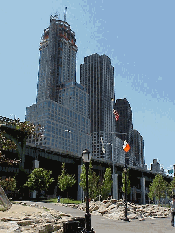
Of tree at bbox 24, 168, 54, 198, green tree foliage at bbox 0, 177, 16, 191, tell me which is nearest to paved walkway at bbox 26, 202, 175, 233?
green tree foliage at bbox 0, 177, 16, 191

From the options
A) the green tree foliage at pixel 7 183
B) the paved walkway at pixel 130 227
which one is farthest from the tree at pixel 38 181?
the paved walkway at pixel 130 227

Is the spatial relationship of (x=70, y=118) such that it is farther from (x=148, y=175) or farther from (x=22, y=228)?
(x=22, y=228)

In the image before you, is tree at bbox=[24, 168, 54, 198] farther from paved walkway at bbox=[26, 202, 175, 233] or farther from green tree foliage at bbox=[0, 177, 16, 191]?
paved walkway at bbox=[26, 202, 175, 233]

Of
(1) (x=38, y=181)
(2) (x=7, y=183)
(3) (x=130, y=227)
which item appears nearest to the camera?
(3) (x=130, y=227)

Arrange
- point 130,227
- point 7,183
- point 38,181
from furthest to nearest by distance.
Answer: point 38,181 < point 7,183 < point 130,227

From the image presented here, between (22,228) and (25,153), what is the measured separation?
169 ft

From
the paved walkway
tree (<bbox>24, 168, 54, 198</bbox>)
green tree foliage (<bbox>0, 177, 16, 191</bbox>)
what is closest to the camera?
the paved walkway

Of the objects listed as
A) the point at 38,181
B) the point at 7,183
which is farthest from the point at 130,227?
the point at 38,181

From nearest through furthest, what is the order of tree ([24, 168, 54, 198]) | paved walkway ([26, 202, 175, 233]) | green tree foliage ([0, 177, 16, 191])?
1. paved walkway ([26, 202, 175, 233])
2. green tree foliage ([0, 177, 16, 191])
3. tree ([24, 168, 54, 198])

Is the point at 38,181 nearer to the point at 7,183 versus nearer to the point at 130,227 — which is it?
the point at 7,183

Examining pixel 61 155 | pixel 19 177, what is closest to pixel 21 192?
pixel 19 177

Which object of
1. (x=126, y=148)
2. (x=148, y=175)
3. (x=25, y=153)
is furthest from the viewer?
(x=148, y=175)

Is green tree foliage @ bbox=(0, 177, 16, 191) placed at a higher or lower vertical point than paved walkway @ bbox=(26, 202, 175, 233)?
higher

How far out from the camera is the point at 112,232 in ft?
51.3
